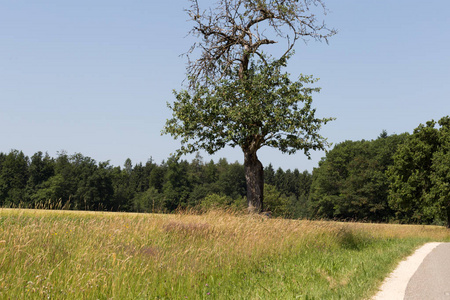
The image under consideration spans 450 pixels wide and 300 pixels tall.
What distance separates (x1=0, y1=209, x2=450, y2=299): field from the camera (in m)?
6.32

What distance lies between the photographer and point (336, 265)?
30.1 feet

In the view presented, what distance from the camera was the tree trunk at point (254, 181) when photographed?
19438 millimetres

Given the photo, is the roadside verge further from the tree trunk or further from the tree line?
the tree line

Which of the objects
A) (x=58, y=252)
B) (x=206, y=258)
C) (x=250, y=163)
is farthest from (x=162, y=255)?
(x=250, y=163)

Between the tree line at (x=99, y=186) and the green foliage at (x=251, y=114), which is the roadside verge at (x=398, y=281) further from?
the tree line at (x=99, y=186)

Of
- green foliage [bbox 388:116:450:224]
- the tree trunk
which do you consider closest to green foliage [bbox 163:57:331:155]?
the tree trunk

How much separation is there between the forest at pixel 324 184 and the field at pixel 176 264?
66.5 inches

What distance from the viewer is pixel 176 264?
304 inches

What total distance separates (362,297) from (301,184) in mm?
132588

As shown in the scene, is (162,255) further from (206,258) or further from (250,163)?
(250,163)

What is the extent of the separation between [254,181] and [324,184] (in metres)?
51.0

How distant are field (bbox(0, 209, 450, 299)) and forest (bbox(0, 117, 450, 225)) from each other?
1.69 metres

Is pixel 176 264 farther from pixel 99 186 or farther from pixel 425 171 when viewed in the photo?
pixel 99 186

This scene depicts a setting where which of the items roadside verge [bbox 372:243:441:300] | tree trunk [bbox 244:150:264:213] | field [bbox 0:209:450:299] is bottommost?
roadside verge [bbox 372:243:441:300]
